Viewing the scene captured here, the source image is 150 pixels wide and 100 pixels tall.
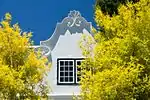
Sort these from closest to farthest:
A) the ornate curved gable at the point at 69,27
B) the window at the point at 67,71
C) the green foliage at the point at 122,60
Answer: the green foliage at the point at 122,60
the window at the point at 67,71
the ornate curved gable at the point at 69,27

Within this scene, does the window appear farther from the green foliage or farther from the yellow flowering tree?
the green foliage

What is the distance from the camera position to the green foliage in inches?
626

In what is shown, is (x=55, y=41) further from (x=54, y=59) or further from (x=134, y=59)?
(x=134, y=59)

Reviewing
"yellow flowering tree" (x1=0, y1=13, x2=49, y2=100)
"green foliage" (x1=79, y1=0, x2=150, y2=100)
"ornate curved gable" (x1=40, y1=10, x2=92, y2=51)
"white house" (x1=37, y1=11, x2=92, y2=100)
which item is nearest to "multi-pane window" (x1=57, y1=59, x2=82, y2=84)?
"white house" (x1=37, y1=11, x2=92, y2=100)

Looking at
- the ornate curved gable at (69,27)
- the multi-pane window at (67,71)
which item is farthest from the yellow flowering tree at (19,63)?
the ornate curved gable at (69,27)

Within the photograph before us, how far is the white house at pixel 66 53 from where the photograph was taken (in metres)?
23.1

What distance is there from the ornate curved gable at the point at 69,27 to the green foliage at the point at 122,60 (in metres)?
5.15

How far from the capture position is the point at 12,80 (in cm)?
1822

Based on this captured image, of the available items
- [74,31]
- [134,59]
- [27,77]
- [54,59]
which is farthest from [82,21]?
[134,59]

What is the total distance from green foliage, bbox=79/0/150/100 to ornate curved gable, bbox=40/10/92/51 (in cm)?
515

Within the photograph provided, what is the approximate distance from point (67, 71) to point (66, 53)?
912 millimetres

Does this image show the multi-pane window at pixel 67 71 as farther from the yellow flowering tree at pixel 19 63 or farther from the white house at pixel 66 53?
the yellow flowering tree at pixel 19 63

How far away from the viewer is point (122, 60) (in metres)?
16.6

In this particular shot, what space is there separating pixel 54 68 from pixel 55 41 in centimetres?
133
